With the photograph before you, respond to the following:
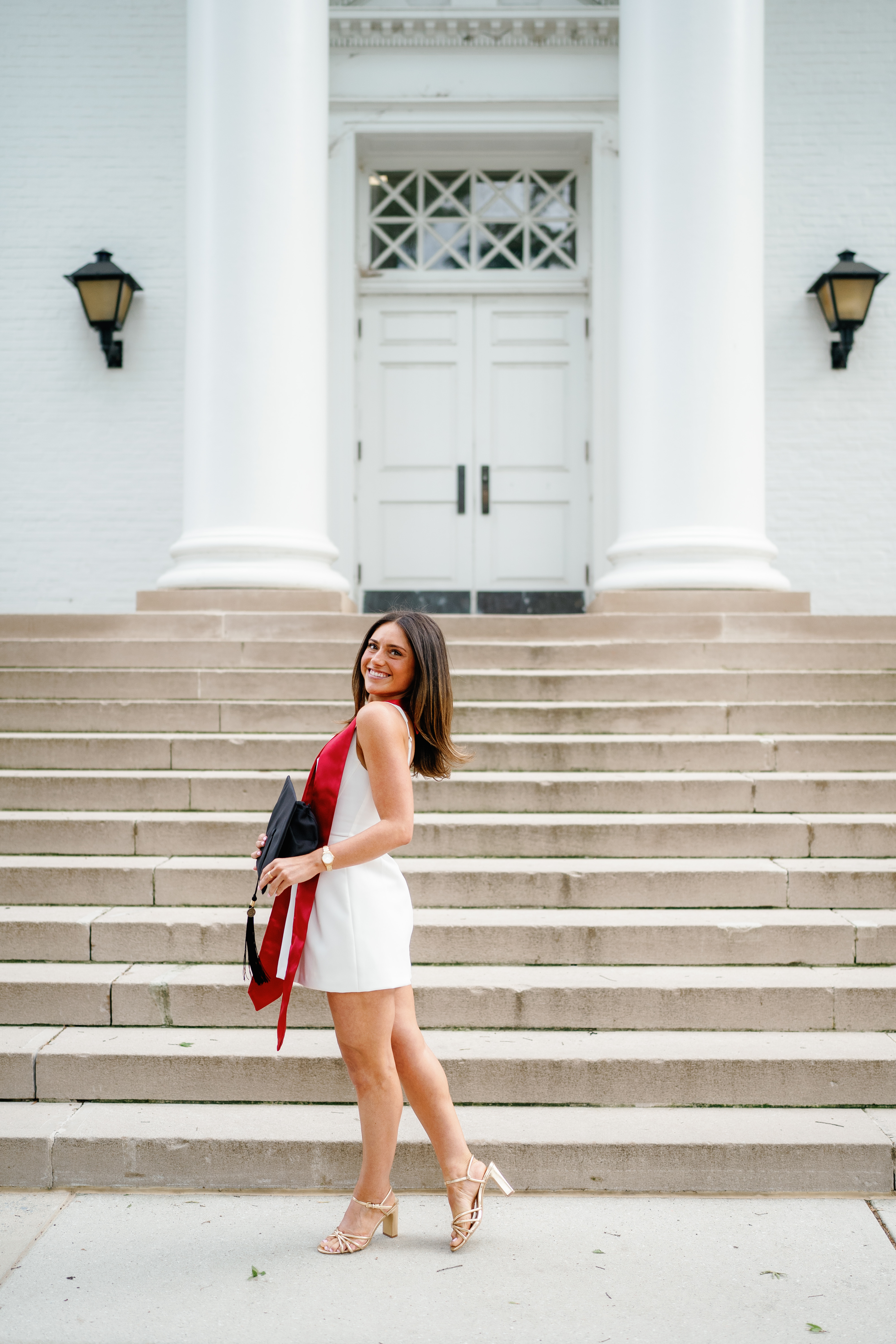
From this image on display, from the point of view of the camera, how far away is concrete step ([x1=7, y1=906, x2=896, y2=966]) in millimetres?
3828

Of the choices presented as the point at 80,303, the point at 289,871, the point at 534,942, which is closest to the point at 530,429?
the point at 80,303

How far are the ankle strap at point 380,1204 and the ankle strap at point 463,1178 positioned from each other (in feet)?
0.52

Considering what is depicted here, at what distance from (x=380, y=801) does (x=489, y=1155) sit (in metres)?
1.30

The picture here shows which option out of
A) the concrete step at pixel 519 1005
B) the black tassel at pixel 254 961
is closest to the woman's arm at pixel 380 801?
the black tassel at pixel 254 961

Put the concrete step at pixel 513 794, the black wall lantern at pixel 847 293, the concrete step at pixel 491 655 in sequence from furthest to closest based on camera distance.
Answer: the black wall lantern at pixel 847 293 < the concrete step at pixel 491 655 < the concrete step at pixel 513 794

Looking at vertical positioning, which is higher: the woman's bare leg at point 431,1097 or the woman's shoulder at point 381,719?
the woman's shoulder at point 381,719

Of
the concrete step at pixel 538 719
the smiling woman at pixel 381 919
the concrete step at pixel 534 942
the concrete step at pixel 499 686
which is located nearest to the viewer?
the smiling woman at pixel 381 919

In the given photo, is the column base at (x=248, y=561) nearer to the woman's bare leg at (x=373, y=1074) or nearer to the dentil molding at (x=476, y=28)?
the woman's bare leg at (x=373, y=1074)

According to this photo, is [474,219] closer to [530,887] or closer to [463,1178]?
[530,887]

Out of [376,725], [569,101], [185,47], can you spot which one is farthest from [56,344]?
[376,725]

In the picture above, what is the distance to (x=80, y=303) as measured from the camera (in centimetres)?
848

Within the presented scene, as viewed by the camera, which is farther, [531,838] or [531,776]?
[531,776]

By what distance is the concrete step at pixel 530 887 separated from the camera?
4094mm

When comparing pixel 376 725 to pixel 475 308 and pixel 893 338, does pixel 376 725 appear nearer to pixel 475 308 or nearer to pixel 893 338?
pixel 475 308
